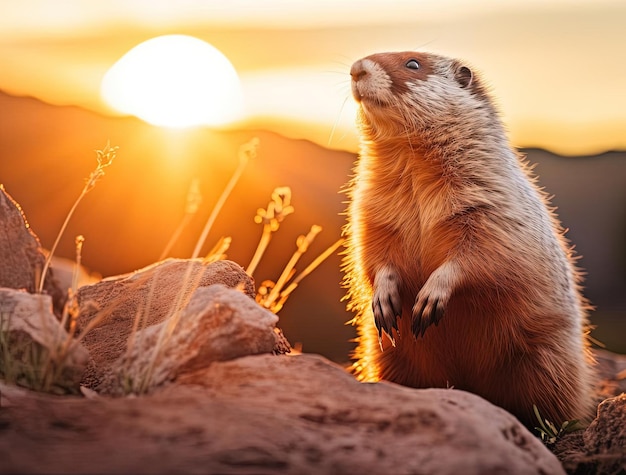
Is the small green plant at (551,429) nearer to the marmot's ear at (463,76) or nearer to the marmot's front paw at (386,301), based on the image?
the marmot's front paw at (386,301)

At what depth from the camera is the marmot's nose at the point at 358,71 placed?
4.97 meters

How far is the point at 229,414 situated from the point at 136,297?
2.42 metres

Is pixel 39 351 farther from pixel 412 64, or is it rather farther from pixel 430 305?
pixel 412 64

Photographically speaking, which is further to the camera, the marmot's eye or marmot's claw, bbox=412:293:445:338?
the marmot's eye

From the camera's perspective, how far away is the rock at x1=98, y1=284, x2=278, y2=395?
3.34 metres

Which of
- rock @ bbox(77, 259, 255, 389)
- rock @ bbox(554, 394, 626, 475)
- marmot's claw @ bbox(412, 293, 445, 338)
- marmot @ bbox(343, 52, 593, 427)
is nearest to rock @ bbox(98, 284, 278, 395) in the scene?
rock @ bbox(77, 259, 255, 389)

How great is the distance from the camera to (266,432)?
270 cm

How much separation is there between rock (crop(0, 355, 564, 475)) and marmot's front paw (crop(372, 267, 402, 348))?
151 cm

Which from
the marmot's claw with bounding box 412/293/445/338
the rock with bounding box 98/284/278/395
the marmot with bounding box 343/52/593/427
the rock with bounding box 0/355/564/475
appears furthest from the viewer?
the marmot with bounding box 343/52/593/427

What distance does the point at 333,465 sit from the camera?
257 cm

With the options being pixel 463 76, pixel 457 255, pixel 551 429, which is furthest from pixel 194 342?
pixel 463 76

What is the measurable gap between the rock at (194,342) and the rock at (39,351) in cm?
21

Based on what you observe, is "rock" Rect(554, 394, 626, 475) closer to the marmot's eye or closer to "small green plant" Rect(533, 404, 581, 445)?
"small green plant" Rect(533, 404, 581, 445)

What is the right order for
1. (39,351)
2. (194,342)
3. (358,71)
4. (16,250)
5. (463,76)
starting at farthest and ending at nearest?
(463,76)
(16,250)
(358,71)
(39,351)
(194,342)
